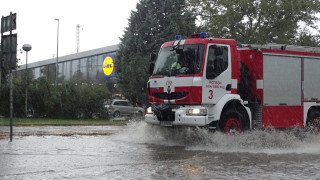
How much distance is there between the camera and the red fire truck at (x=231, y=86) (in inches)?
516

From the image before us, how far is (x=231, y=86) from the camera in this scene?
1352 cm

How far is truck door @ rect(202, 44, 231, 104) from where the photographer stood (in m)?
13.1

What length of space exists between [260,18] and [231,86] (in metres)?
19.8

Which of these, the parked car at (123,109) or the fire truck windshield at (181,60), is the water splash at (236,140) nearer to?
the fire truck windshield at (181,60)

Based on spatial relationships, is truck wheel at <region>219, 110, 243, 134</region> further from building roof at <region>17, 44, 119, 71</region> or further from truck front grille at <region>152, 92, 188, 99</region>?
building roof at <region>17, 44, 119, 71</region>

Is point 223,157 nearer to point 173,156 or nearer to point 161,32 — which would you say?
point 173,156

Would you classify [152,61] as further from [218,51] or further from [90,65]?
[90,65]

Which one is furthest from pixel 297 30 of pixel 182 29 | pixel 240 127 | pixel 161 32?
pixel 240 127

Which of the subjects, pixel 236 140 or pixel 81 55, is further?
pixel 81 55

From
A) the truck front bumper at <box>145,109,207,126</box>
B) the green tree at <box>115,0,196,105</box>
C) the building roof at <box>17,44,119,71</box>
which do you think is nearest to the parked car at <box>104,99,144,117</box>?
the green tree at <box>115,0,196,105</box>

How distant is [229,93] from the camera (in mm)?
13492

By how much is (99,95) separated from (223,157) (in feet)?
76.0

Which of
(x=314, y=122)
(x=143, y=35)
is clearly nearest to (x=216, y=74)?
(x=314, y=122)

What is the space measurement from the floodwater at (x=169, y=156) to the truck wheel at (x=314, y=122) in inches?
10.1
